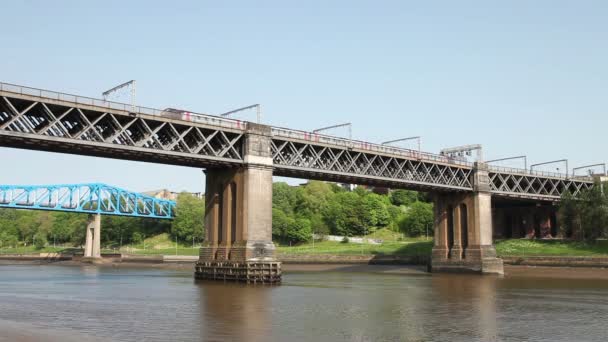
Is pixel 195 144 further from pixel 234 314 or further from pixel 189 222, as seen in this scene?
pixel 189 222

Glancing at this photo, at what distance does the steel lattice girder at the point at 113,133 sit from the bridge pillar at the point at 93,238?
409 ft

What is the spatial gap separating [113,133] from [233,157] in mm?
12973

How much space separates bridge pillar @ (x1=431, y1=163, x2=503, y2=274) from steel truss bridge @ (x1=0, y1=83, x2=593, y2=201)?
259 cm

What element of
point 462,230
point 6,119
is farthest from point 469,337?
point 462,230

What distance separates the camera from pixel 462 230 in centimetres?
9744

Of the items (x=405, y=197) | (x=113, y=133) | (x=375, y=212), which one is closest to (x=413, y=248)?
(x=375, y=212)

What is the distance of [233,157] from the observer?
6638 centimetres

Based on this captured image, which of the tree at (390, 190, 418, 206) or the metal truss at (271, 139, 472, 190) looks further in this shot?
the tree at (390, 190, 418, 206)

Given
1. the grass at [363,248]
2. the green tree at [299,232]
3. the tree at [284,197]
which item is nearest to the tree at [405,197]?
the tree at [284,197]

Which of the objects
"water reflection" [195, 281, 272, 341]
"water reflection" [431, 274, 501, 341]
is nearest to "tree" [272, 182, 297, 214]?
"water reflection" [195, 281, 272, 341]

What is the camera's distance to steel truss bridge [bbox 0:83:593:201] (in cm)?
5459

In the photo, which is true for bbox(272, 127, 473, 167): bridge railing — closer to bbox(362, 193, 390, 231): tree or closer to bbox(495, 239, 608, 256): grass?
bbox(495, 239, 608, 256): grass

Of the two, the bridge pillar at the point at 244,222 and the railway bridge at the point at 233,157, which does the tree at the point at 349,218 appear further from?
the bridge pillar at the point at 244,222

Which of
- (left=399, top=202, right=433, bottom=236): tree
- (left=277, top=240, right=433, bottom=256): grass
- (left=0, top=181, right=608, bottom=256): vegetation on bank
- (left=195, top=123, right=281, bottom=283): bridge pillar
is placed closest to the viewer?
(left=195, top=123, right=281, bottom=283): bridge pillar
